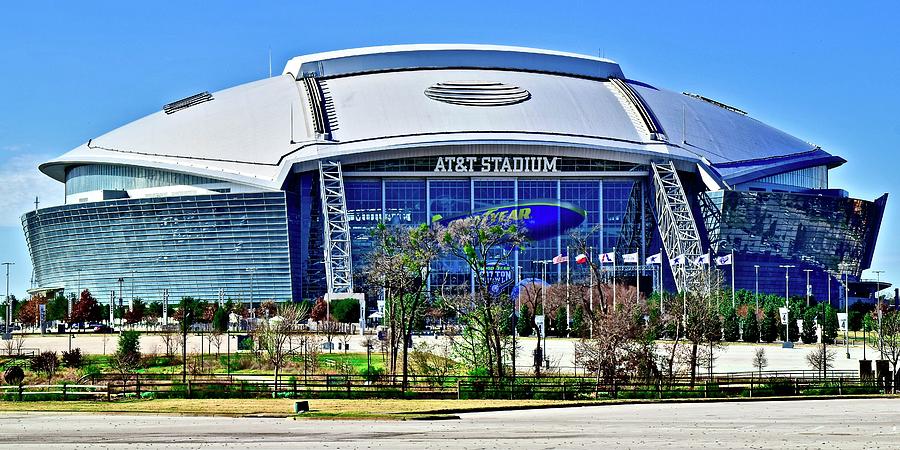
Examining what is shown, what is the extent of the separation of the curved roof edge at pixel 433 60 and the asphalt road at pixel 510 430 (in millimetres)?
119351

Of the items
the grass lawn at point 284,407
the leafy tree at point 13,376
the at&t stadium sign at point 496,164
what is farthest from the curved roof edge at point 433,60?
the grass lawn at point 284,407

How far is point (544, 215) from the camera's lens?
160 metres

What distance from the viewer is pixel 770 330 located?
114 meters

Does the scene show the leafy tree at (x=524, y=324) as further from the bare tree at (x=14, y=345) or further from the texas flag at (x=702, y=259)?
the bare tree at (x=14, y=345)

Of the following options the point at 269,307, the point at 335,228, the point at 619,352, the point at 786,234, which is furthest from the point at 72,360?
the point at 786,234

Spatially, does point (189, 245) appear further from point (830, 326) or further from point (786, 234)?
point (830, 326)

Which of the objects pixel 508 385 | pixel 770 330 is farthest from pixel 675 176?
pixel 508 385

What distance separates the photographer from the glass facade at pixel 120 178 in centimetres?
15525

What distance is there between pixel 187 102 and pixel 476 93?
116ft

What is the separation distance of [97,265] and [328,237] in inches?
1161

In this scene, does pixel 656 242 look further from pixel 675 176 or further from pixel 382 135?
pixel 382 135

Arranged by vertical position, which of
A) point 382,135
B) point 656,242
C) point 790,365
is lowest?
point 790,365

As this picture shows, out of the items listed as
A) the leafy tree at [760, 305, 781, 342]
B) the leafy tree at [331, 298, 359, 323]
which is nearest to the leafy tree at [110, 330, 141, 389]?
the leafy tree at [760, 305, 781, 342]

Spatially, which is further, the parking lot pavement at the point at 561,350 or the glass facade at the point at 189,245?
the glass facade at the point at 189,245
